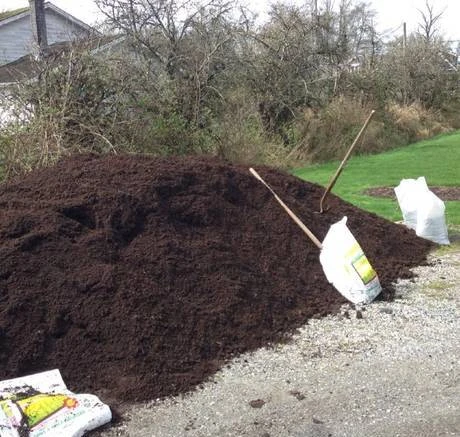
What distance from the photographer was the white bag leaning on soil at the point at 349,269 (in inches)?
201

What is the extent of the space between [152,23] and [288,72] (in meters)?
4.18

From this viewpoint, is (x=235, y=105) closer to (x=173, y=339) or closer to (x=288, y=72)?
(x=288, y=72)

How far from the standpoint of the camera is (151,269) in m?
4.80

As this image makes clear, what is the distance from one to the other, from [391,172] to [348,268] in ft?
32.2

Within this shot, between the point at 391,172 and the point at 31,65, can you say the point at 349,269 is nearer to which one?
the point at 31,65

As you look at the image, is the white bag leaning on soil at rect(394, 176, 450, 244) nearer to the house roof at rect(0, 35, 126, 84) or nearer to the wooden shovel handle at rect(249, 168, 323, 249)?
the wooden shovel handle at rect(249, 168, 323, 249)

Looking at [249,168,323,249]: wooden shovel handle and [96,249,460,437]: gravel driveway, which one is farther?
[249,168,323,249]: wooden shovel handle

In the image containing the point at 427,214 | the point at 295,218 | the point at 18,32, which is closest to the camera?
the point at 295,218

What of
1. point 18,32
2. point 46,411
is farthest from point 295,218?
point 18,32

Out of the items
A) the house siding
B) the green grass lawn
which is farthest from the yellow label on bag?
the house siding

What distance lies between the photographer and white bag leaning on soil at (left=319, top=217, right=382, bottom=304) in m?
5.11

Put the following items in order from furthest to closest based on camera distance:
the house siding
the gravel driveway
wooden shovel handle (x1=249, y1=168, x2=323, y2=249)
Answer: the house siding, wooden shovel handle (x1=249, y1=168, x2=323, y2=249), the gravel driveway

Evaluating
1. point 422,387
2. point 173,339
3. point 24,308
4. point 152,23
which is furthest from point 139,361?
point 152,23

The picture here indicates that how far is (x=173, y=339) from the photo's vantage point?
4.24m
